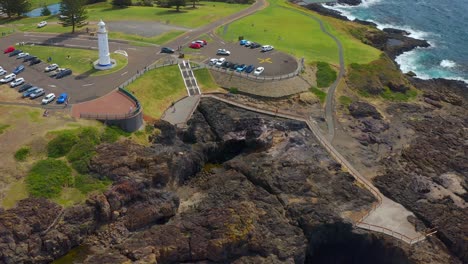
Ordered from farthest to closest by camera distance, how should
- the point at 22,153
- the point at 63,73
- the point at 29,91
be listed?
the point at 63,73 < the point at 29,91 < the point at 22,153

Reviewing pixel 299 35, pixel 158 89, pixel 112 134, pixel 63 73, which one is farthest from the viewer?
pixel 299 35

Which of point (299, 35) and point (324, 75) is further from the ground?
point (299, 35)

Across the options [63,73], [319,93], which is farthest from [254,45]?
[63,73]

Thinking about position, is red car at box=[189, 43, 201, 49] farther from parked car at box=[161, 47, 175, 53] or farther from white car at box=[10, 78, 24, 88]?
white car at box=[10, 78, 24, 88]

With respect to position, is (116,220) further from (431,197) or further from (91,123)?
(431,197)

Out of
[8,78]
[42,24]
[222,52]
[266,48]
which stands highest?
[266,48]

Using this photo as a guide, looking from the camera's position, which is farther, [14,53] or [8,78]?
[14,53]

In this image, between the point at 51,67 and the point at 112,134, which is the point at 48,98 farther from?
the point at 112,134
